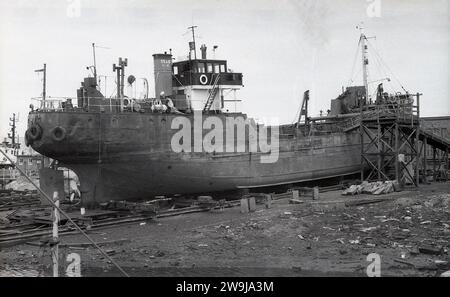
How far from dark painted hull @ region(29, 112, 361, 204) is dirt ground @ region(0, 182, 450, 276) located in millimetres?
3764

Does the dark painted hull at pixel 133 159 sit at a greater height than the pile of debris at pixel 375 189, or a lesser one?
greater

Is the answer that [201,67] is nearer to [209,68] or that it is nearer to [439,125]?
[209,68]

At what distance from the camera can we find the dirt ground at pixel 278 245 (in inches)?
406

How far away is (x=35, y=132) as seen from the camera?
1838 cm

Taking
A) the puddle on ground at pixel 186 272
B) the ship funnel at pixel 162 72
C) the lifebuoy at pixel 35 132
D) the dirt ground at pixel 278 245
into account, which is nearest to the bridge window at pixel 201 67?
the ship funnel at pixel 162 72

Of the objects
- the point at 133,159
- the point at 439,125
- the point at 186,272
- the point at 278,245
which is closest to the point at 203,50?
the point at 133,159

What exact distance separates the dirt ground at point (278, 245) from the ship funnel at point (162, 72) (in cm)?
776

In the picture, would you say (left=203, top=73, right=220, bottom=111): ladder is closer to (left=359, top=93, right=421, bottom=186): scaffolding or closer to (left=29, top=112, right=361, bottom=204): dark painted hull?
(left=29, top=112, right=361, bottom=204): dark painted hull

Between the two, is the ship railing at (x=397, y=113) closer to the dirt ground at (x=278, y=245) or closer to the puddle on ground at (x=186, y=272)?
the dirt ground at (x=278, y=245)

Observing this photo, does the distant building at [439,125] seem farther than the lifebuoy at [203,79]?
Yes

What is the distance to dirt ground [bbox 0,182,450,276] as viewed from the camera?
10305 mm

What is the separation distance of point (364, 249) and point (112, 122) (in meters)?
11.4

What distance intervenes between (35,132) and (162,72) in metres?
6.42
